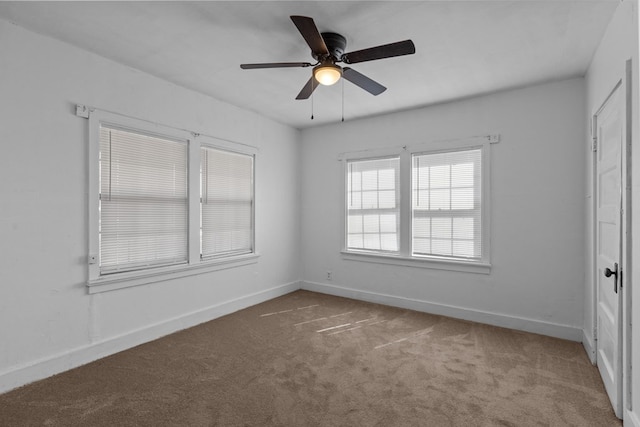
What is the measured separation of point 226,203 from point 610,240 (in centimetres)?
391

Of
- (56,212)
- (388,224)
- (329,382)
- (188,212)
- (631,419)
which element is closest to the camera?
(631,419)

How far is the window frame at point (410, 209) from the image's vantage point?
154 inches

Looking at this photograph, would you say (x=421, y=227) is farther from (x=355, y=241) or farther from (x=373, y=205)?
(x=355, y=241)

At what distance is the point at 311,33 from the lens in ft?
6.77

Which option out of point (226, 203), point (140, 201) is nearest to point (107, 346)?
point (140, 201)

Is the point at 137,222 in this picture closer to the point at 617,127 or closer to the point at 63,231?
the point at 63,231

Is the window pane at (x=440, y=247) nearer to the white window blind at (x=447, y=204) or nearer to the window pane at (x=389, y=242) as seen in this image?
the white window blind at (x=447, y=204)

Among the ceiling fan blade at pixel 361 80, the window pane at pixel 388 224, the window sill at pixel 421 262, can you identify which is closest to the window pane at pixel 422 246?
the window sill at pixel 421 262

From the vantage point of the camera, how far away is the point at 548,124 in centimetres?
352

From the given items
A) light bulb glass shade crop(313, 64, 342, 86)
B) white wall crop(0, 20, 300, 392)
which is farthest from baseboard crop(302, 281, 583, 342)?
light bulb glass shade crop(313, 64, 342, 86)

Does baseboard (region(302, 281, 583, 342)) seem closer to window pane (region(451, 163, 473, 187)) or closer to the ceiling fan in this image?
window pane (region(451, 163, 473, 187))

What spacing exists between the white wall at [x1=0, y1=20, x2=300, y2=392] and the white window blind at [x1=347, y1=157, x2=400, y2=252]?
2537mm

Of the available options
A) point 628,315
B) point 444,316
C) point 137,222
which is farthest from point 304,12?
point 444,316

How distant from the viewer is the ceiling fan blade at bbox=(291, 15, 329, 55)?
1906 millimetres
